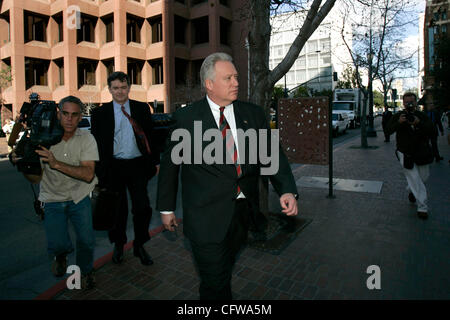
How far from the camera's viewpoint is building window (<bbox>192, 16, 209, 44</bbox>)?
37781 millimetres

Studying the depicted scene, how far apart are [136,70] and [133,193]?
3499cm

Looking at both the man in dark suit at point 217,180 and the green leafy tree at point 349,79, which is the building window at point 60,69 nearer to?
the green leafy tree at point 349,79

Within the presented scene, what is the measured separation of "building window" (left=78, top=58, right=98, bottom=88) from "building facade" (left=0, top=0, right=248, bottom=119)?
9 cm

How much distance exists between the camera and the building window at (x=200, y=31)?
37.8 m

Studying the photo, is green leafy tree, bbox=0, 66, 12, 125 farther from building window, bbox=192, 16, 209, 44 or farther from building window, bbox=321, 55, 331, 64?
building window, bbox=321, 55, 331, 64

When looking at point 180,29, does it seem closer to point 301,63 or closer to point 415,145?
point 415,145

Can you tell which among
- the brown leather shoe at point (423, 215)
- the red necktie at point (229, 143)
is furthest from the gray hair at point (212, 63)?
the brown leather shoe at point (423, 215)

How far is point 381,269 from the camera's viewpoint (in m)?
3.69

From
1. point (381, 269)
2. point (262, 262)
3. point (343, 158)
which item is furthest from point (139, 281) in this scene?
point (343, 158)

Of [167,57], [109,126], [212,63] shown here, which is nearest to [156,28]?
[167,57]

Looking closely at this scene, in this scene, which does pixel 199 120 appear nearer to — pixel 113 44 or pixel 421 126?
pixel 421 126

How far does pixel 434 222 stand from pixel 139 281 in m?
4.28

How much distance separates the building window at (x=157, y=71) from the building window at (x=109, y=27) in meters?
4.51
